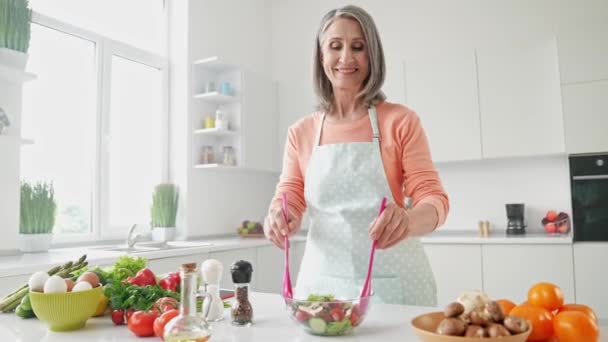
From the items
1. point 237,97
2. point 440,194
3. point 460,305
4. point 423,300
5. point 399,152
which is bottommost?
point 423,300

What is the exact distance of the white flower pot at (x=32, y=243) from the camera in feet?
8.34

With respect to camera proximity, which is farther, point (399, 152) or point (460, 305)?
point (399, 152)

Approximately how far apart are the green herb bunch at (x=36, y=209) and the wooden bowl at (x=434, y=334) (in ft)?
7.68

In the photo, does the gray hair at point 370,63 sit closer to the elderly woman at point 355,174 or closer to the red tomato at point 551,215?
the elderly woman at point 355,174

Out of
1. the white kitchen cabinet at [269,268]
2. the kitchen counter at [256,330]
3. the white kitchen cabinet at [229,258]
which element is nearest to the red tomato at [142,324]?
the kitchen counter at [256,330]

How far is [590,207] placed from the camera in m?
3.09

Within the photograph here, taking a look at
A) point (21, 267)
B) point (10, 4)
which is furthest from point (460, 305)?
point (10, 4)

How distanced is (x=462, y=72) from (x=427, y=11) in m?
0.83

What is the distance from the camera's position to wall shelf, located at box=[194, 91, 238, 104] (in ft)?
11.7

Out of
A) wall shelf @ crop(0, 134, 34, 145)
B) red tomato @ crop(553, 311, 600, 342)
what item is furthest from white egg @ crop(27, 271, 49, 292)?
wall shelf @ crop(0, 134, 34, 145)

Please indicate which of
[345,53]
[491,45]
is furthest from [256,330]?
[491,45]

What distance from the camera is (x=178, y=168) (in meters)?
3.65

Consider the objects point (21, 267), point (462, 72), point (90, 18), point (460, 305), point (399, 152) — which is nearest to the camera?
point (460, 305)

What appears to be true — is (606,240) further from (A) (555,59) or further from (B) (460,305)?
(B) (460,305)
